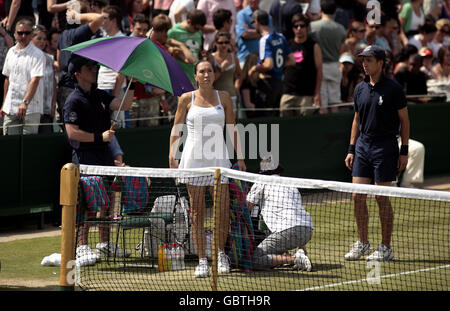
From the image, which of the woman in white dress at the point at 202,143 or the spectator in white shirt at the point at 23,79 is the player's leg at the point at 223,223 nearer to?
the woman in white dress at the point at 202,143

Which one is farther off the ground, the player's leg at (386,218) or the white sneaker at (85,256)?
the player's leg at (386,218)

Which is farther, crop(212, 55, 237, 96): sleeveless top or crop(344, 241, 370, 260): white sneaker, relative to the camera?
crop(212, 55, 237, 96): sleeveless top

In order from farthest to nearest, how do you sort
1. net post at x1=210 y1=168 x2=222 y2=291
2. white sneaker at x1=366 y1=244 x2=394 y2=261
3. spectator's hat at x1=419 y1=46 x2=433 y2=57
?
spectator's hat at x1=419 y1=46 x2=433 y2=57
white sneaker at x1=366 y1=244 x2=394 y2=261
net post at x1=210 y1=168 x2=222 y2=291

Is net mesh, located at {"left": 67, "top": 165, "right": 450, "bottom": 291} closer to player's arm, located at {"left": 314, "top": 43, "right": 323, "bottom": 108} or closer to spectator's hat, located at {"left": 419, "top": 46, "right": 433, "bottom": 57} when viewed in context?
player's arm, located at {"left": 314, "top": 43, "right": 323, "bottom": 108}

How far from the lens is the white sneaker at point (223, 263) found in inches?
378

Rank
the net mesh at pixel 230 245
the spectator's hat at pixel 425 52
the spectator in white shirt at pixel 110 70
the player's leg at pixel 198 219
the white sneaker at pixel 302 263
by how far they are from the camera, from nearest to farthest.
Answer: the net mesh at pixel 230 245 → the player's leg at pixel 198 219 → the white sneaker at pixel 302 263 → the spectator in white shirt at pixel 110 70 → the spectator's hat at pixel 425 52

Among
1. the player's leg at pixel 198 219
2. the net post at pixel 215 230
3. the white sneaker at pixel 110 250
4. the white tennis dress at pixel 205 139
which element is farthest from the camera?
the white sneaker at pixel 110 250

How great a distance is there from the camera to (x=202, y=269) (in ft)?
30.6

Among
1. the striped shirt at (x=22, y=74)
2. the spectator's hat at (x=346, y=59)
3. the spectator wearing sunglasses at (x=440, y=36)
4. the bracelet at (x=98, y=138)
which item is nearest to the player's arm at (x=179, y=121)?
the bracelet at (x=98, y=138)

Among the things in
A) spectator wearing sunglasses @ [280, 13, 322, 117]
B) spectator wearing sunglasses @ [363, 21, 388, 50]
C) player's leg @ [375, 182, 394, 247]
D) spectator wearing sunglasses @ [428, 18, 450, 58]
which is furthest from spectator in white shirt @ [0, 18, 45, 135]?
spectator wearing sunglasses @ [428, 18, 450, 58]

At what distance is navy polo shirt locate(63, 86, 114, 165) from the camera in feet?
35.0

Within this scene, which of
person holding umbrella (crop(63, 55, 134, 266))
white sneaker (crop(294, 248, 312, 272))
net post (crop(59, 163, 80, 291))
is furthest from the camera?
person holding umbrella (crop(63, 55, 134, 266))
